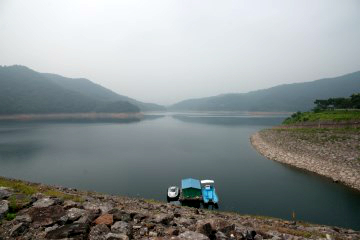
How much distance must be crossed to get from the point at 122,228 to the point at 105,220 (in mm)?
880

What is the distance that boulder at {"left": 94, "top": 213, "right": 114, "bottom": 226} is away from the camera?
8.35 m

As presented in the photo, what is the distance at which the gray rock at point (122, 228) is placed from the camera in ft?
26.0

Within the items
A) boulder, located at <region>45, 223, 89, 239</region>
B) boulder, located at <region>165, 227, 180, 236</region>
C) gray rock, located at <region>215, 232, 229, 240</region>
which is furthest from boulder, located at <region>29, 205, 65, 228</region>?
gray rock, located at <region>215, 232, 229, 240</region>

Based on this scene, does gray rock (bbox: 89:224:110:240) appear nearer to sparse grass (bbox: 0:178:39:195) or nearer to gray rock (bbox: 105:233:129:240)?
gray rock (bbox: 105:233:129:240)

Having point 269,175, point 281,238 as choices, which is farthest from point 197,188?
point 281,238

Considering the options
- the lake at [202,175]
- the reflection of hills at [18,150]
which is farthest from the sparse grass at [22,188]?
the reflection of hills at [18,150]

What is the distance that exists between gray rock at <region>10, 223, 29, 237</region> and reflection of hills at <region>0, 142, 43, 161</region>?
4913 cm

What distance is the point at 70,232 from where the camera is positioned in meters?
7.48

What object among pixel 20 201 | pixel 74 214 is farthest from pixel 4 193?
pixel 74 214

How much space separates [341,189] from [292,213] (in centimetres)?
1006

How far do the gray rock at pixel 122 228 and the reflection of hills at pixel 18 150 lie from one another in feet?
166

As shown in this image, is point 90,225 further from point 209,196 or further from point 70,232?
point 209,196

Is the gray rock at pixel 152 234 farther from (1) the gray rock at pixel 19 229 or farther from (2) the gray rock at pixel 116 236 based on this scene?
(1) the gray rock at pixel 19 229

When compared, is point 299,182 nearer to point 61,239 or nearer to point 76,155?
point 61,239
